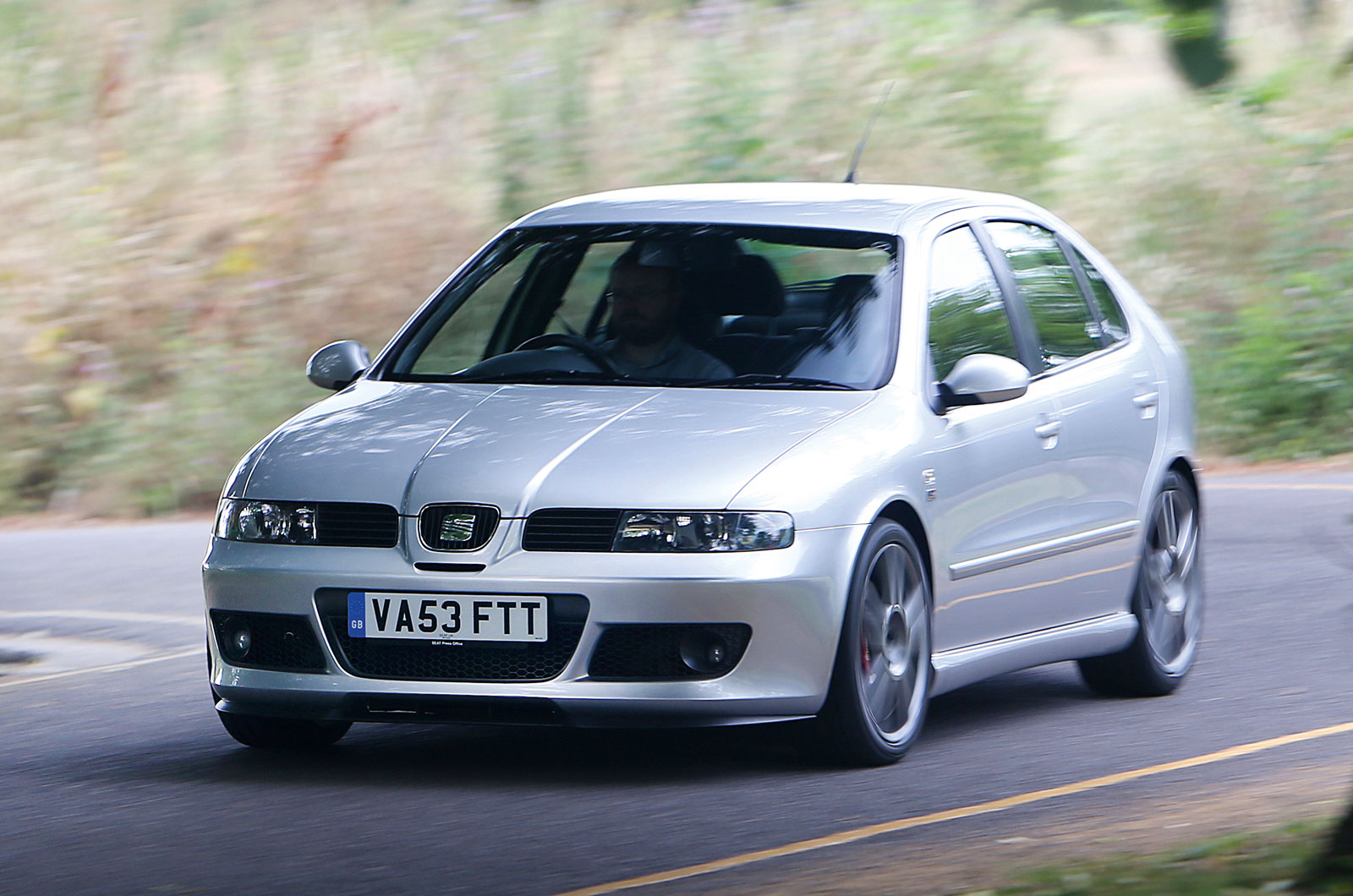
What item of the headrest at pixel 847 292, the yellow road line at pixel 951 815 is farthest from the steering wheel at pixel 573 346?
the yellow road line at pixel 951 815

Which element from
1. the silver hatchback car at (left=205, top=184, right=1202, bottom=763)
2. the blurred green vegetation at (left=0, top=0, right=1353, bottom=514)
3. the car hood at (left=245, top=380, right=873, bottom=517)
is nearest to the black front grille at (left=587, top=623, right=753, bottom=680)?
the silver hatchback car at (left=205, top=184, right=1202, bottom=763)

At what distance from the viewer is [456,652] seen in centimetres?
632

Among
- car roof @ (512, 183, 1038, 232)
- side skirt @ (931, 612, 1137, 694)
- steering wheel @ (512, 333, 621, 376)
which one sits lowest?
side skirt @ (931, 612, 1137, 694)

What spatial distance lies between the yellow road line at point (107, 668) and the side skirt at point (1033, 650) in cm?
361

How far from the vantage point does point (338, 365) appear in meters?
7.71

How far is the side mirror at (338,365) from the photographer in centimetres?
770

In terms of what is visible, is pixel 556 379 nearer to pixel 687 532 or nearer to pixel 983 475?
pixel 687 532

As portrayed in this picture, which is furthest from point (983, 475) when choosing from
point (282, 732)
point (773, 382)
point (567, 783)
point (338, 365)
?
point (282, 732)

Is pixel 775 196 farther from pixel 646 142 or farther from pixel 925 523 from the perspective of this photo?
pixel 646 142

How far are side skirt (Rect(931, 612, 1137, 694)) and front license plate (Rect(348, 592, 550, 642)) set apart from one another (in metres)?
1.39

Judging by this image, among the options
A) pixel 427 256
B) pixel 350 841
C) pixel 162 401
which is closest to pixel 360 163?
pixel 427 256

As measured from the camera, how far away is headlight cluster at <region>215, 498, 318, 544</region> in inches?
256

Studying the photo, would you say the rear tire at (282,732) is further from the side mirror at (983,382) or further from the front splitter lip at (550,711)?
the side mirror at (983,382)

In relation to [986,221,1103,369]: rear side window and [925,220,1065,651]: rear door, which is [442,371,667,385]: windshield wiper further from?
[986,221,1103,369]: rear side window
